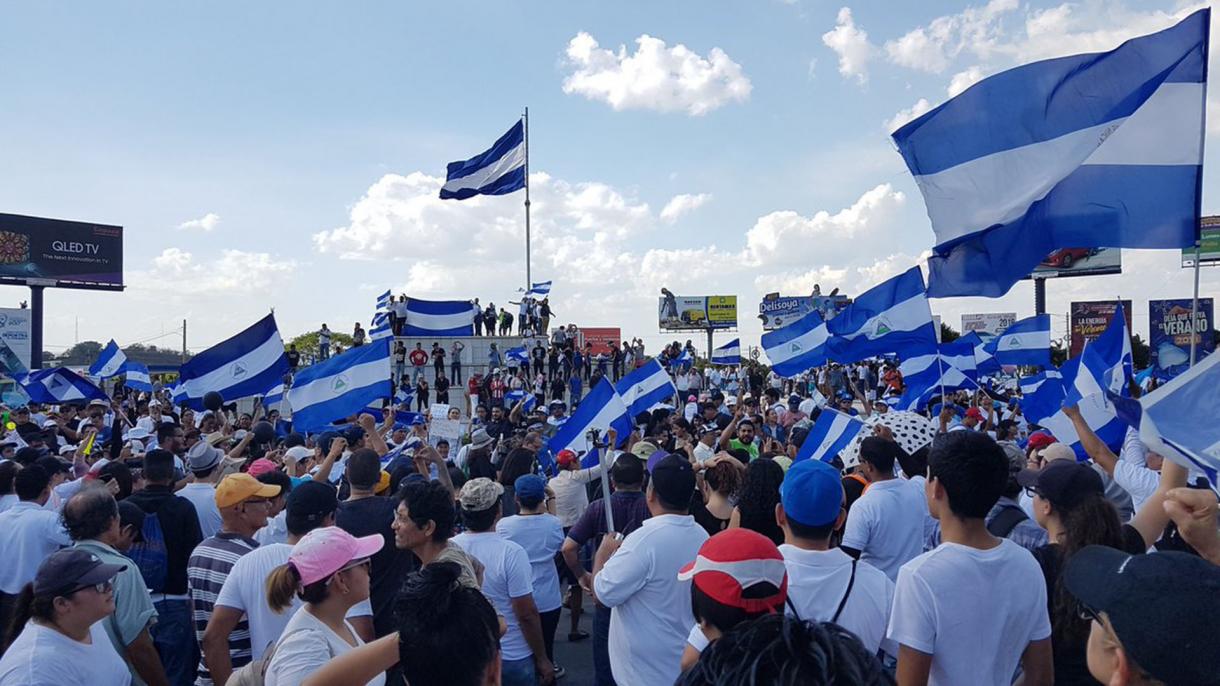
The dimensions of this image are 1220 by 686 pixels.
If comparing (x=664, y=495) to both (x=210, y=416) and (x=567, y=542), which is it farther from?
(x=210, y=416)

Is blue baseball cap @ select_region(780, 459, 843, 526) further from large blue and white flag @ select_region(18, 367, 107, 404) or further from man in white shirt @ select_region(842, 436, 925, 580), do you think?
large blue and white flag @ select_region(18, 367, 107, 404)

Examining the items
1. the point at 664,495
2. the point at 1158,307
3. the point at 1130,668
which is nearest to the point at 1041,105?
the point at 664,495

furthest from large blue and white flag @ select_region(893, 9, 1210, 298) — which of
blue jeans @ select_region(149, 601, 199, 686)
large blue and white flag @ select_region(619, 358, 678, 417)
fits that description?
large blue and white flag @ select_region(619, 358, 678, 417)

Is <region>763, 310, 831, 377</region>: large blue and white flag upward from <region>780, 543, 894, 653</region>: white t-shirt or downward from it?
upward

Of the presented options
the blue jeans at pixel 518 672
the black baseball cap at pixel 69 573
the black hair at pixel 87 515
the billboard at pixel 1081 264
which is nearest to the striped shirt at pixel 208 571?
the black hair at pixel 87 515

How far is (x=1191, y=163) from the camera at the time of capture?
4.68 m

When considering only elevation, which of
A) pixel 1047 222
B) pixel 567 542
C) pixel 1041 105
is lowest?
pixel 567 542

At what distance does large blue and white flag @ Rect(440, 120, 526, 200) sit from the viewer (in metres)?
26.8

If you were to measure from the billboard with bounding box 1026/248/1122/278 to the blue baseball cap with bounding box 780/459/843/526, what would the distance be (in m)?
59.5

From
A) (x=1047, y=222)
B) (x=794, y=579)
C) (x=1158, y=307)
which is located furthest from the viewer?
(x=1158, y=307)

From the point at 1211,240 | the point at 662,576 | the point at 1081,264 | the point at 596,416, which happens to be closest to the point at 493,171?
the point at 596,416

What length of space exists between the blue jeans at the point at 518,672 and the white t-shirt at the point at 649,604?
906 millimetres

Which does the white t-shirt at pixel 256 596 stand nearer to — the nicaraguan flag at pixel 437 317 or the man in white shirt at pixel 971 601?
the man in white shirt at pixel 971 601

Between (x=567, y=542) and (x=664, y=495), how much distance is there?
137 centimetres
